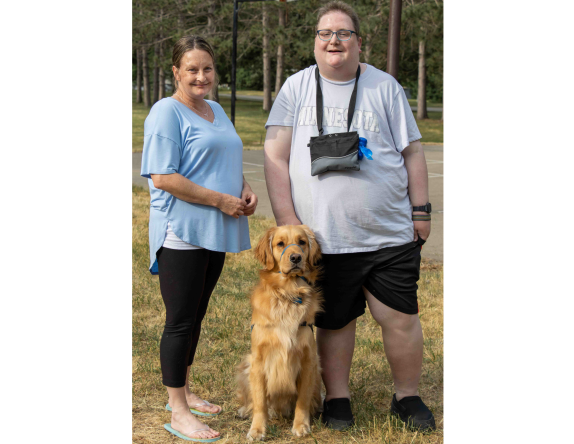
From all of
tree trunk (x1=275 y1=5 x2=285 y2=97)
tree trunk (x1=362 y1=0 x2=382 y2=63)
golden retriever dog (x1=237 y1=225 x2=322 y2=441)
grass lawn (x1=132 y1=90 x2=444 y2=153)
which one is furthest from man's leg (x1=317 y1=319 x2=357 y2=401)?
tree trunk (x1=275 y1=5 x2=285 y2=97)

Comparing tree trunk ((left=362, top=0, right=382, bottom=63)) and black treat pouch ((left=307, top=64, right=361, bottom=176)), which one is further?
tree trunk ((left=362, top=0, right=382, bottom=63))

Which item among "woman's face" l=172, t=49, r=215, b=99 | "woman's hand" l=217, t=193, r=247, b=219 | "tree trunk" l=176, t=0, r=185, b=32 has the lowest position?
"woman's hand" l=217, t=193, r=247, b=219

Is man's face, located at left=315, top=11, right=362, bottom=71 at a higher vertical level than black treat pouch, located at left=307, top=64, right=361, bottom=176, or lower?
higher

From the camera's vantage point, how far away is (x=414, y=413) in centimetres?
343

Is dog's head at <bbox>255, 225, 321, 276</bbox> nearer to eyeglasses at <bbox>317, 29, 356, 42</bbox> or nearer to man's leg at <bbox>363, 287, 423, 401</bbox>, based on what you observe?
man's leg at <bbox>363, 287, 423, 401</bbox>

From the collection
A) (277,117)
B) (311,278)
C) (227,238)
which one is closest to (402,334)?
(311,278)

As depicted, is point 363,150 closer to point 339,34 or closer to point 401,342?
point 339,34

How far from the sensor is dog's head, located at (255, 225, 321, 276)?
124 inches

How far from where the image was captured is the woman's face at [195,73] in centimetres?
302

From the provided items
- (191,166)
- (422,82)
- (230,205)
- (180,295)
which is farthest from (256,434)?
(422,82)

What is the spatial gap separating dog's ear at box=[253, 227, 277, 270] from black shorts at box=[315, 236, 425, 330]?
1.03 feet

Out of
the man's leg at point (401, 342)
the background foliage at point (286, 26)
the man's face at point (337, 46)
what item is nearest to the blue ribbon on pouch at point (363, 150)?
the man's face at point (337, 46)

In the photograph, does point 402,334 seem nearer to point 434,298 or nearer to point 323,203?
point 323,203

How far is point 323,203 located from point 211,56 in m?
1.01
